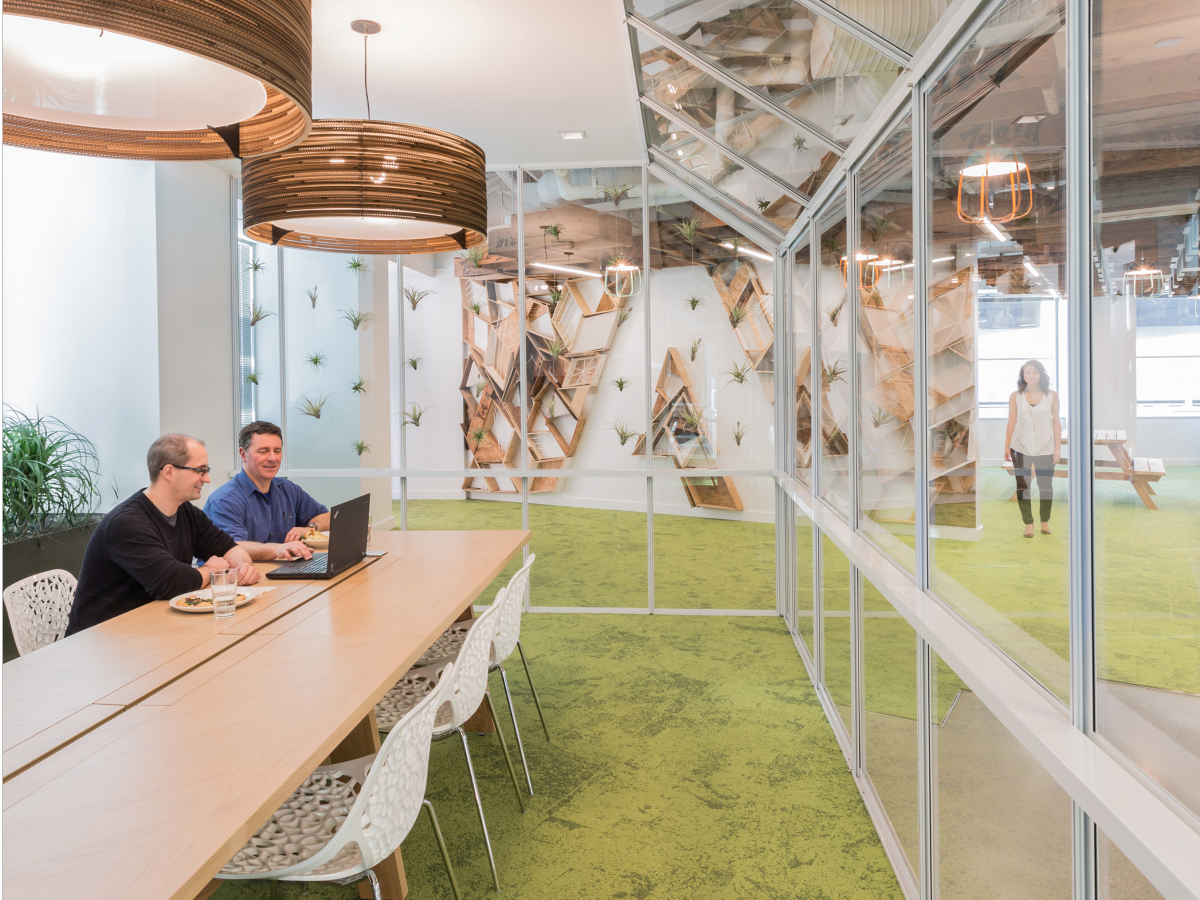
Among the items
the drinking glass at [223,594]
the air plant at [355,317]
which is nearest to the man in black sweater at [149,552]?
the drinking glass at [223,594]

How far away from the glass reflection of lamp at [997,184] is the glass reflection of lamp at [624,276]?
3775 millimetres

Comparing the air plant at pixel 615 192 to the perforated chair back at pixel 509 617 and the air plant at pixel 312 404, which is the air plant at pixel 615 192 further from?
the perforated chair back at pixel 509 617

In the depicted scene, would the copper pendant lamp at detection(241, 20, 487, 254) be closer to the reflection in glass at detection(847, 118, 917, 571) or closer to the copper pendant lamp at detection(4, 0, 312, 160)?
the copper pendant lamp at detection(4, 0, 312, 160)

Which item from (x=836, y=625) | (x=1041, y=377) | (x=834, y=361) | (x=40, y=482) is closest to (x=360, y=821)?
(x=1041, y=377)

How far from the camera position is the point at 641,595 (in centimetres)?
593

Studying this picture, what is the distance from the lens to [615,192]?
19.3 feet

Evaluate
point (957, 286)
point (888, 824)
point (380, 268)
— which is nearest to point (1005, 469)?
point (957, 286)

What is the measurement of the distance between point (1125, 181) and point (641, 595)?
4.80 metres

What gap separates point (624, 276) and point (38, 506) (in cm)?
359

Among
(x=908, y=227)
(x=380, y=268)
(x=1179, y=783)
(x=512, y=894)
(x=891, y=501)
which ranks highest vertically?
(x=380, y=268)

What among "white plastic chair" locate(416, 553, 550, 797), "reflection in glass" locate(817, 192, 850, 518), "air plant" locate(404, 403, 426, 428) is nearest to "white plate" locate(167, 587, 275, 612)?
"white plastic chair" locate(416, 553, 550, 797)

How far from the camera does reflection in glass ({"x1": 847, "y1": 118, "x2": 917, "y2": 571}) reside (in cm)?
272

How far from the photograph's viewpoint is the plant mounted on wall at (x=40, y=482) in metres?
4.24

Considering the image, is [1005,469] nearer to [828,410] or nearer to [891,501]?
[891,501]
